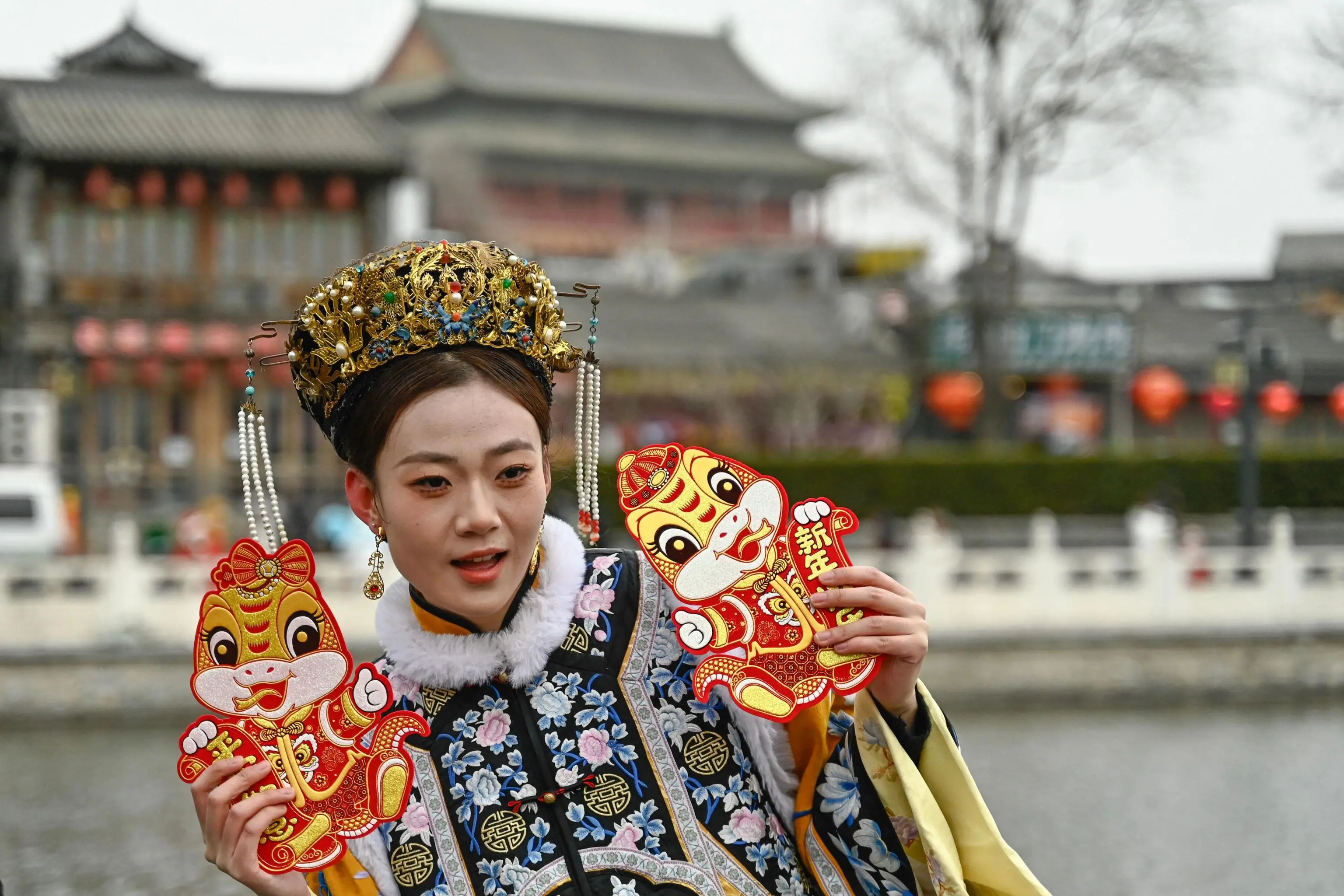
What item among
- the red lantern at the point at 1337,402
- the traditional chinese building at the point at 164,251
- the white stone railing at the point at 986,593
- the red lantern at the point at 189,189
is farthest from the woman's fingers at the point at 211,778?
the red lantern at the point at 1337,402

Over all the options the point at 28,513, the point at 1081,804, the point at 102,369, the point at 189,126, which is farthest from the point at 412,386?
the point at 189,126

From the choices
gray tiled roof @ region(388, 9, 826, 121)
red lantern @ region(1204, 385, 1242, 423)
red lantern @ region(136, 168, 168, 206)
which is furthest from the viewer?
gray tiled roof @ region(388, 9, 826, 121)

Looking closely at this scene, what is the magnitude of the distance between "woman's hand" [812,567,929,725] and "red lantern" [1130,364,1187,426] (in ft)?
83.5

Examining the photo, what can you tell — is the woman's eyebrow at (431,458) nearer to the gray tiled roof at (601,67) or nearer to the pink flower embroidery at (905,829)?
the pink flower embroidery at (905,829)

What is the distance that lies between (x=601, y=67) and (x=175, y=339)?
24.3 meters

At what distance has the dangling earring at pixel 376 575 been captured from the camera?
264 cm

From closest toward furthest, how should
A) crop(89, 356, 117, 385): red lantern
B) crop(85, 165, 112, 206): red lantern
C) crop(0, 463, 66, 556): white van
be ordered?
crop(0, 463, 66, 556): white van
crop(89, 356, 117, 385): red lantern
crop(85, 165, 112, 206): red lantern

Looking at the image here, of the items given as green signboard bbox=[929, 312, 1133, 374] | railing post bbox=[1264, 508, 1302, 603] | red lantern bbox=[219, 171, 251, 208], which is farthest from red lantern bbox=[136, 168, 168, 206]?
railing post bbox=[1264, 508, 1302, 603]

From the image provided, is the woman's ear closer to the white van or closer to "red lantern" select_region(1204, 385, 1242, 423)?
the white van

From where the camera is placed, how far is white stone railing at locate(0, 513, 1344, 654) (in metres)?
13.1

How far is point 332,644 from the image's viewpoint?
2512 mm

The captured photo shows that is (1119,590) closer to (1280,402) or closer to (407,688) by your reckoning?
(1280,402)

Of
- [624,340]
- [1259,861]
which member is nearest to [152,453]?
[624,340]

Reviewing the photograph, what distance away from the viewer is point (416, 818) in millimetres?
2512
